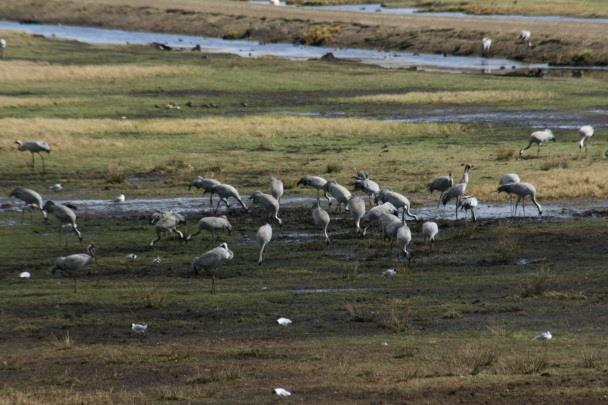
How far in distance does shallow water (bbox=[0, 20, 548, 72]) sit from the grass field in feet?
79.3

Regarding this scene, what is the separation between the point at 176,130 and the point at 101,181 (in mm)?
9744

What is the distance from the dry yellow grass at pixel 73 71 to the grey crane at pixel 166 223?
106ft

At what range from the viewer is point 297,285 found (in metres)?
22.2

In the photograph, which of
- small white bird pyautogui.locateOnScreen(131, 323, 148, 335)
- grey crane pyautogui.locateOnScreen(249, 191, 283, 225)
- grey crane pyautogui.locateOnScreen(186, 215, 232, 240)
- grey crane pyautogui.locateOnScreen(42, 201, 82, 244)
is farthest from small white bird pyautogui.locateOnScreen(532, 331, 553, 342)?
grey crane pyautogui.locateOnScreen(42, 201, 82, 244)

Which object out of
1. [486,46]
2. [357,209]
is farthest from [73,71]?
[357,209]

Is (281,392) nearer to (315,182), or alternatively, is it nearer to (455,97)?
(315,182)

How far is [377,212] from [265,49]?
5950cm

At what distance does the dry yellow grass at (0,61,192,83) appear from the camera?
194ft

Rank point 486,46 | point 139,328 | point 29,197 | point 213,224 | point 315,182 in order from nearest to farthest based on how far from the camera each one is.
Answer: point 139,328, point 213,224, point 29,197, point 315,182, point 486,46

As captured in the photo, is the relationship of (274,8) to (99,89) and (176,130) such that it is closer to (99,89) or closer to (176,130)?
(99,89)

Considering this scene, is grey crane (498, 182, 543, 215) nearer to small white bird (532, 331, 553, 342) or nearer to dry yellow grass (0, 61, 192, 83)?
small white bird (532, 331, 553, 342)

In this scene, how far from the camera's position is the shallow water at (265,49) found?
72.6 meters

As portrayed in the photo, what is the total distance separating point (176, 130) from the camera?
143ft

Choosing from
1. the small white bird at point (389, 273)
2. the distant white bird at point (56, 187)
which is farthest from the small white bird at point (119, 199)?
the small white bird at point (389, 273)
